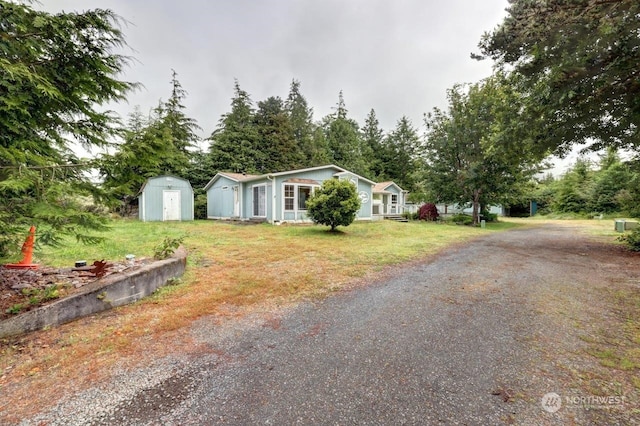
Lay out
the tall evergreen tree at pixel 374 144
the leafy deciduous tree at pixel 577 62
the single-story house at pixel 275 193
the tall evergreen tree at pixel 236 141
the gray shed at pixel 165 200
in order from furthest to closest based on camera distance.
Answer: the tall evergreen tree at pixel 374 144
the tall evergreen tree at pixel 236 141
the gray shed at pixel 165 200
the single-story house at pixel 275 193
the leafy deciduous tree at pixel 577 62

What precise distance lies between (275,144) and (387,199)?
13057 millimetres

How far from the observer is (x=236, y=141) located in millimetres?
27141

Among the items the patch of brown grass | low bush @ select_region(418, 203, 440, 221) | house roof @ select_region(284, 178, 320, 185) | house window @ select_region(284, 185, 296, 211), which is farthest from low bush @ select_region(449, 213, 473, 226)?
the patch of brown grass

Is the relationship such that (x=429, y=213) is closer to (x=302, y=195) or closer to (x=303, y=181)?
(x=302, y=195)

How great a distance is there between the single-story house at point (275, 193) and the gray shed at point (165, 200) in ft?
7.55

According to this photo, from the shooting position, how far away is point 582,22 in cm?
545

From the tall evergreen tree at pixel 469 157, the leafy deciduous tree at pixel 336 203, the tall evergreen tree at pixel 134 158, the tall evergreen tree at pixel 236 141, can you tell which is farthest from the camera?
the tall evergreen tree at pixel 236 141

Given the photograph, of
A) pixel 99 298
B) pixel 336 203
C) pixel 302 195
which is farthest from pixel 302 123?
pixel 99 298

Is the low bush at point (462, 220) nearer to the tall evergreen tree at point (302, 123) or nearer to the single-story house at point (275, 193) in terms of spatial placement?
the single-story house at point (275, 193)

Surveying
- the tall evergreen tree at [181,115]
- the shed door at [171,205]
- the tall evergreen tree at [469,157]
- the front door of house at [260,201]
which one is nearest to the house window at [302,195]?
the front door of house at [260,201]

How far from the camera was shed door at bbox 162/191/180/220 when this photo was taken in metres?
17.0

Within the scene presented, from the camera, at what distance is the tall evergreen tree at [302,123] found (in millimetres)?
32188

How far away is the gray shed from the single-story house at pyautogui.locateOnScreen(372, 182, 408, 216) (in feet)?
44.9

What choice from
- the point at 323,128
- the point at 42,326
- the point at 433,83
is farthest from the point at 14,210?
the point at 323,128
